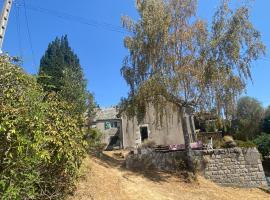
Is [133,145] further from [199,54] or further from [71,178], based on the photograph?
[71,178]

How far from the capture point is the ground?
412 inches

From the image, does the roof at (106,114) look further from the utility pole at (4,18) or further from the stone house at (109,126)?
the utility pole at (4,18)

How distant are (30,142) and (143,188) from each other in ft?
24.8

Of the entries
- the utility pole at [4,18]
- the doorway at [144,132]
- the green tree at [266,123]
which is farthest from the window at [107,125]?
the utility pole at [4,18]

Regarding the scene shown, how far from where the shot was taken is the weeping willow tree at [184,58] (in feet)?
46.1

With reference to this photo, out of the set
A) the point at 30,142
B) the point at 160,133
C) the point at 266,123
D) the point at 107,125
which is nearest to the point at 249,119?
the point at 266,123

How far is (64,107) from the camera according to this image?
856 cm

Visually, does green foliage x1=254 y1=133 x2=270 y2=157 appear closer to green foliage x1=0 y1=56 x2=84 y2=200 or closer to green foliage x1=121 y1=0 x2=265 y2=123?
green foliage x1=121 y1=0 x2=265 y2=123

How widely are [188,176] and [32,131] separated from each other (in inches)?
408

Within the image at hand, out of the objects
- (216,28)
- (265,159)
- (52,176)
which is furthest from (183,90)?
(265,159)

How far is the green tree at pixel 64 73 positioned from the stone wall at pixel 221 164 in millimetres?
5134

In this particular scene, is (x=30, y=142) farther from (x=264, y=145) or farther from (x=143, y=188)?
(x=264, y=145)

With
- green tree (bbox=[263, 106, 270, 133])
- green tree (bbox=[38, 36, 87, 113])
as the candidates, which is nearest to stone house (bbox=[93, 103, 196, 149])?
green tree (bbox=[38, 36, 87, 113])

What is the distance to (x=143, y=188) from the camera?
12.2m
